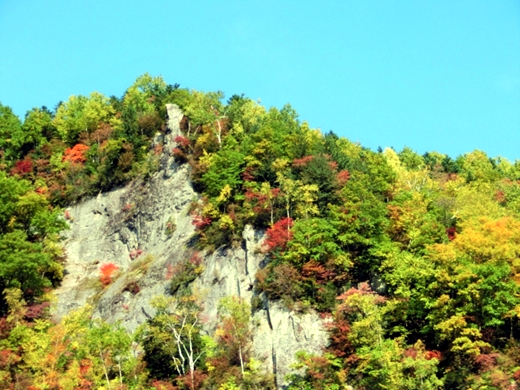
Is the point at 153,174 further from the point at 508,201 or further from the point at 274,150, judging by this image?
the point at 508,201

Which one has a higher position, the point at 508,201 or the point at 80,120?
the point at 80,120

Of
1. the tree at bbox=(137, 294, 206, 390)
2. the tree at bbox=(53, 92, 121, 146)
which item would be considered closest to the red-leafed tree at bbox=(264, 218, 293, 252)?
the tree at bbox=(137, 294, 206, 390)

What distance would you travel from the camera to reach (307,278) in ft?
154

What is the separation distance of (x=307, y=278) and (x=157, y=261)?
50.2 feet

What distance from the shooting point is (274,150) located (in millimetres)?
57281

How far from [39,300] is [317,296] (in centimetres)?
2074

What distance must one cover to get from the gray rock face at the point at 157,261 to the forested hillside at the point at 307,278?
888mm

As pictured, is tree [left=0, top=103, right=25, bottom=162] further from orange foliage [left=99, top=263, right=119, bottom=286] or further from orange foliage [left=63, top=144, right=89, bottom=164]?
orange foliage [left=99, top=263, right=119, bottom=286]

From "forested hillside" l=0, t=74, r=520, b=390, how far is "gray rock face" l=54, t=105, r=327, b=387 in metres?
0.89

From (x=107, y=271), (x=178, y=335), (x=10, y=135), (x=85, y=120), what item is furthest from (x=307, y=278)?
(x=10, y=135)

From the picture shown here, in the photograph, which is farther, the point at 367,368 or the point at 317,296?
the point at 317,296

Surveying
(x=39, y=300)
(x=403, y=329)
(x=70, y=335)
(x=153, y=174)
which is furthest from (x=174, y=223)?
(x=403, y=329)

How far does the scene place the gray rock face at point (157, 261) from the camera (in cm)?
4606

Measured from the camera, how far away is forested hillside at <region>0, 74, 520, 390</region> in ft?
136
